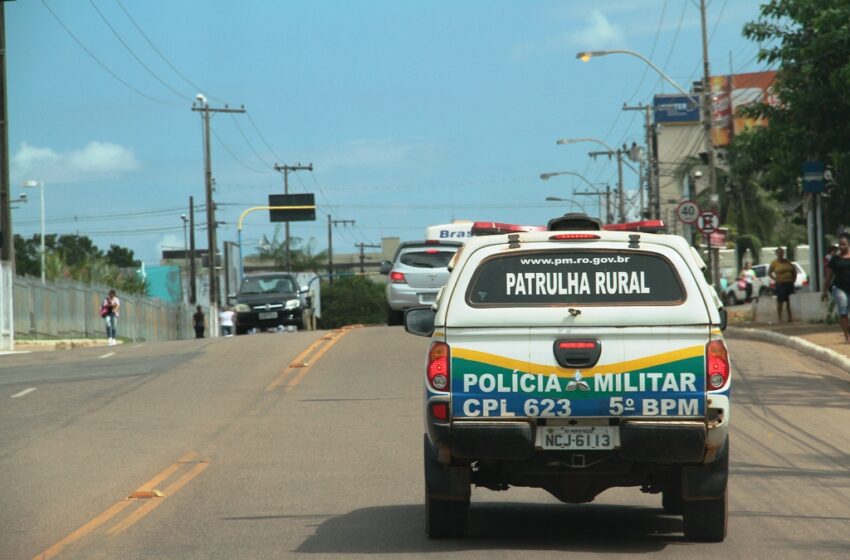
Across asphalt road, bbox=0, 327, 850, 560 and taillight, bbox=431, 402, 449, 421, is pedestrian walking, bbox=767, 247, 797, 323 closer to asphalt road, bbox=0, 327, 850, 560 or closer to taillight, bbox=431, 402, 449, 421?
asphalt road, bbox=0, 327, 850, 560

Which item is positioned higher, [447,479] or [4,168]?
[4,168]

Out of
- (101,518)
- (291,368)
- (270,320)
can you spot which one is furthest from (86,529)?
(270,320)

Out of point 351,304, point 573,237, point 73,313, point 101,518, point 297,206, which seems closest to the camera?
point 573,237

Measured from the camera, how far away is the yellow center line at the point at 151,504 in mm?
9766

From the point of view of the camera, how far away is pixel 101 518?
33.6 ft

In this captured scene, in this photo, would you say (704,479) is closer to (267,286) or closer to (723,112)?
(267,286)

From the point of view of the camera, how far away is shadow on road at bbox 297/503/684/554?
8.70 metres

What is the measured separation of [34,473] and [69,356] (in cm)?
1510

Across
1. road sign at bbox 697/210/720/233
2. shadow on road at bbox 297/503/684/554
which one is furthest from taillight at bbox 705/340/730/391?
road sign at bbox 697/210/720/233

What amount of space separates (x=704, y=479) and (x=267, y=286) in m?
31.1

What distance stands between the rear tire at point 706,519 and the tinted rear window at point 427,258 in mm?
20214

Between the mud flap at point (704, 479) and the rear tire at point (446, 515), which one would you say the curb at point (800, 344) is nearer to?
the mud flap at point (704, 479)

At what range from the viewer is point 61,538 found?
9.34 metres

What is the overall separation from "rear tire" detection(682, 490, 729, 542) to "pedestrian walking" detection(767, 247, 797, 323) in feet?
78.2
